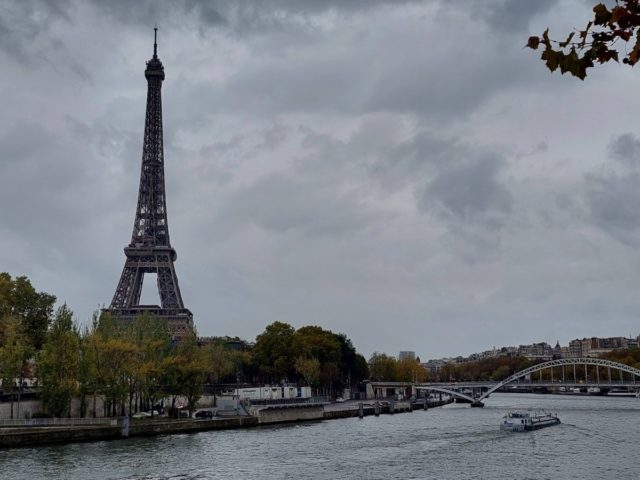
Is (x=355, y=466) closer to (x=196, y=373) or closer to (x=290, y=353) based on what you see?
(x=196, y=373)

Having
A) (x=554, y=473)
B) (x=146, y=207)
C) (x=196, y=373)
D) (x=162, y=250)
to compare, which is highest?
(x=146, y=207)

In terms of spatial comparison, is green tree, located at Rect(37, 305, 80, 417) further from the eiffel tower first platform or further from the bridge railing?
the eiffel tower first platform

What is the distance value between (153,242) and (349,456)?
248 ft

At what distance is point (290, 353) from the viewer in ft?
323

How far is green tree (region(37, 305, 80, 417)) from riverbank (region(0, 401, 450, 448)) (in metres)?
3.84

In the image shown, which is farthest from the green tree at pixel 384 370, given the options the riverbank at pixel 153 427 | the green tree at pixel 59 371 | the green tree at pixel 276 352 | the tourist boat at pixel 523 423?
the green tree at pixel 59 371

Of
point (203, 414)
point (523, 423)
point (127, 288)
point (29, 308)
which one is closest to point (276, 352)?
point (127, 288)

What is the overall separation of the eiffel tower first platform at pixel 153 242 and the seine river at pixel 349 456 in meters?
49.7

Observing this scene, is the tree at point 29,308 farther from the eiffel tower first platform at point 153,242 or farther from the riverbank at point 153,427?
the eiffel tower first platform at point 153,242

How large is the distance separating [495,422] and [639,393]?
234 feet

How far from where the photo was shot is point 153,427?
5319 cm

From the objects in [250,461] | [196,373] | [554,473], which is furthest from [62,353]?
[554,473]

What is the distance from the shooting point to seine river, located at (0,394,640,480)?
3484 centimetres

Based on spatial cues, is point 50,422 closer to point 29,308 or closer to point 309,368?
point 29,308
